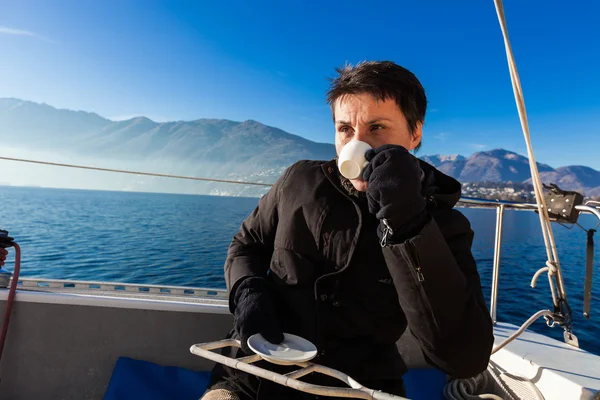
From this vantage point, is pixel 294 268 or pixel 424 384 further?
pixel 424 384

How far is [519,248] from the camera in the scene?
32.1 meters

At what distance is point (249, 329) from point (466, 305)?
0.60 metres

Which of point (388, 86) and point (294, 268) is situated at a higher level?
point (388, 86)

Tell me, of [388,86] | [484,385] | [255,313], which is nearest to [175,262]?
[484,385]

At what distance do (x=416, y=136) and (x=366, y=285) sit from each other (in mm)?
548

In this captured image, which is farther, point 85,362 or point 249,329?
point 85,362

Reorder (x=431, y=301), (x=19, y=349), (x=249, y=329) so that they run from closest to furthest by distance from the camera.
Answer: (x=431, y=301)
(x=249, y=329)
(x=19, y=349)

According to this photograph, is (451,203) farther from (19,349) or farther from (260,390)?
(19,349)

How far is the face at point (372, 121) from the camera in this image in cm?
112

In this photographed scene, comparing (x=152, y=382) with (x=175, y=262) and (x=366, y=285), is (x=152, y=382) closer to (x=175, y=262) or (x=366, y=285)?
(x=366, y=285)

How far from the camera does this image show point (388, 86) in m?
1.14

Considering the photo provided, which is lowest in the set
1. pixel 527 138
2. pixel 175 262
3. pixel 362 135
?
pixel 175 262

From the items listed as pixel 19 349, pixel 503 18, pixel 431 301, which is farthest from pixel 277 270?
pixel 19 349

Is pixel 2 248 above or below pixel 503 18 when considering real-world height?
below
